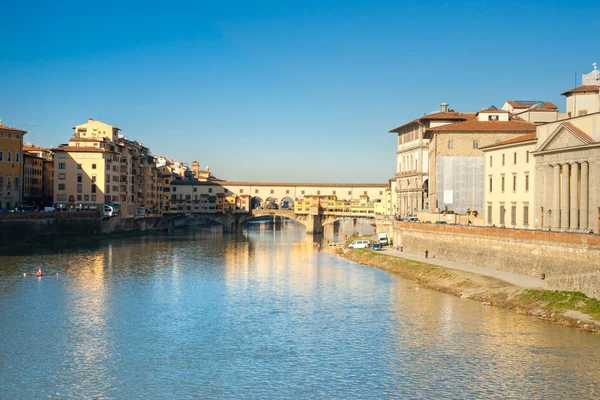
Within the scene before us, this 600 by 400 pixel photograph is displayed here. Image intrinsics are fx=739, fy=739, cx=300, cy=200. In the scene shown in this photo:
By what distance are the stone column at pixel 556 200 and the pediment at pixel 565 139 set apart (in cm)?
161

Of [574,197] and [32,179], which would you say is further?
[32,179]

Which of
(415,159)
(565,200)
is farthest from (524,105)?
(565,200)

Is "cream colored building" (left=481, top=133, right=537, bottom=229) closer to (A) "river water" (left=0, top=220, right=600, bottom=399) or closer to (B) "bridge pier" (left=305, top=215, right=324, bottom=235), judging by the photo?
(A) "river water" (left=0, top=220, right=600, bottom=399)

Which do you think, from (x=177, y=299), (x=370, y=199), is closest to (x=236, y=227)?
(x=370, y=199)

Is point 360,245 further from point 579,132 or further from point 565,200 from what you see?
point 579,132

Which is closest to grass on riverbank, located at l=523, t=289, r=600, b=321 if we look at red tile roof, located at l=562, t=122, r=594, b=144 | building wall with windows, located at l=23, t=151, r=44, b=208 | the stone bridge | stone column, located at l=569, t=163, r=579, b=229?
stone column, located at l=569, t=163, r=579, b=229

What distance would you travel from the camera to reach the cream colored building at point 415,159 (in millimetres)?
95250

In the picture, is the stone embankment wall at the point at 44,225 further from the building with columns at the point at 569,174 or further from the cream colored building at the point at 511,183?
the building with columns at the point at 569,174

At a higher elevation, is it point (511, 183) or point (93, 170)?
point (93, 170)

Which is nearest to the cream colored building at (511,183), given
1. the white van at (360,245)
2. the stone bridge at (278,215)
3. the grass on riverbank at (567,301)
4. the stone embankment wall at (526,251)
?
the stone embankment wall at (526,251)

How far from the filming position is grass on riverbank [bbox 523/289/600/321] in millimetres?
37156

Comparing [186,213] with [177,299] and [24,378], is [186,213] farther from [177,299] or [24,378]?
[24,378]

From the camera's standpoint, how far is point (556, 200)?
52.5 metres

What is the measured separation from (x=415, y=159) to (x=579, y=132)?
5159 cm
